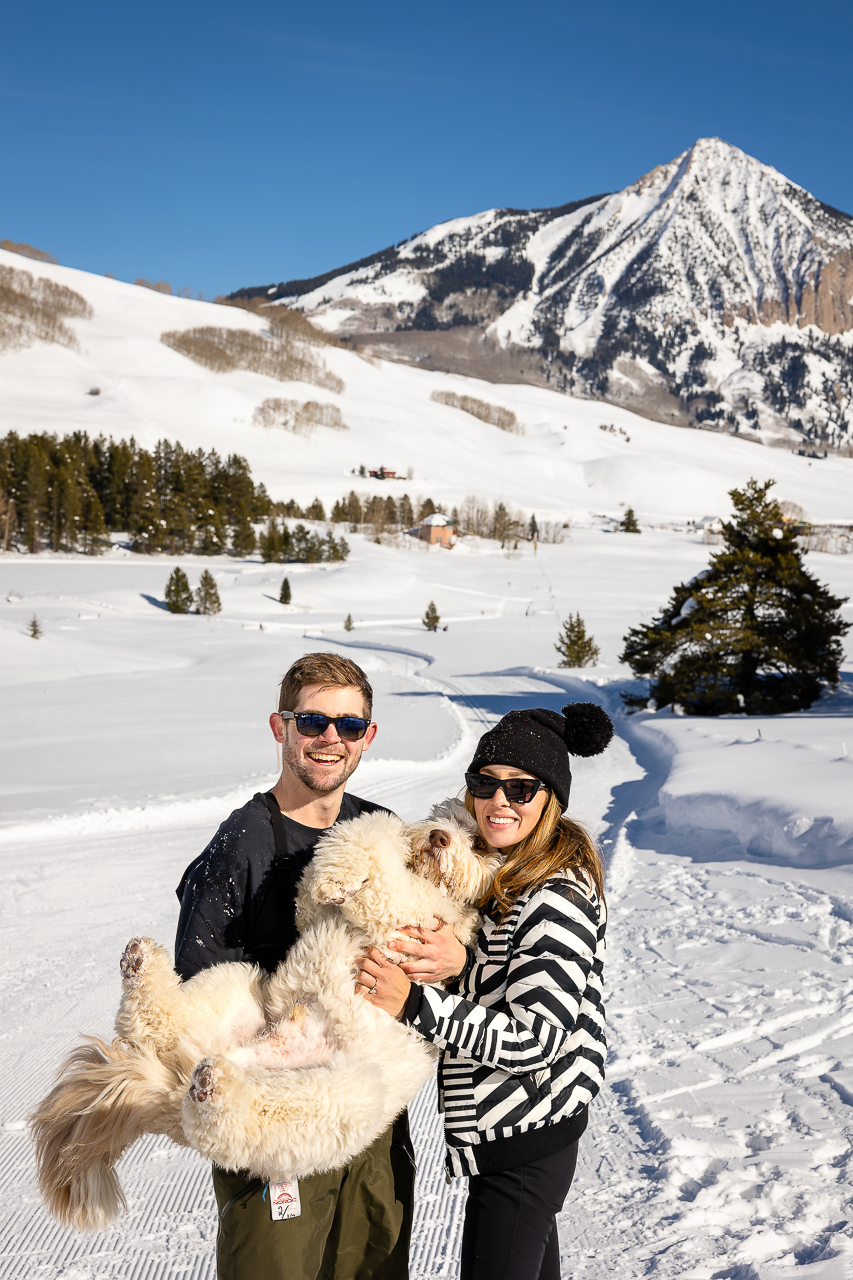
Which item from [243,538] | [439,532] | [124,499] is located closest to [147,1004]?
[243,538]

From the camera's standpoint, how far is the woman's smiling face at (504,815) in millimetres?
1952

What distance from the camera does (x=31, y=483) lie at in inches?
1982

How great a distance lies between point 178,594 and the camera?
38531 mm

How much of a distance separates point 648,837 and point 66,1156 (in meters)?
7.54

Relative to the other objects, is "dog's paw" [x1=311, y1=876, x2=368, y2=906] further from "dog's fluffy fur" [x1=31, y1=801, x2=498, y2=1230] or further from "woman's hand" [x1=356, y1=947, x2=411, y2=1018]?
"woman's hand" [x1=356, y1=947, x2=411, y2=1018]

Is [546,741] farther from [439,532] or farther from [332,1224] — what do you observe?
[439,532]

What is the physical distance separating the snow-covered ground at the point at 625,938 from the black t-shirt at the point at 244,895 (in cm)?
168

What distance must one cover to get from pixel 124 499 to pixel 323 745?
61.3 meters

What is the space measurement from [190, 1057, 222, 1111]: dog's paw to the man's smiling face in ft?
2.43

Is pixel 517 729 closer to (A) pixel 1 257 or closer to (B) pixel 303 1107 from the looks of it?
(B) pixel 303 1107

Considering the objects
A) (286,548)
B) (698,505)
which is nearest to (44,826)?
(286,548)

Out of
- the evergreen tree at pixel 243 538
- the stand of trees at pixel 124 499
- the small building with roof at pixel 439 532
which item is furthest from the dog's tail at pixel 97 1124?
the small building with roof at pixel 439 532

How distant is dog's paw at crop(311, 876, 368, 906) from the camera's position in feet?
5.57

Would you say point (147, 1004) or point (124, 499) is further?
point (124, 499)
